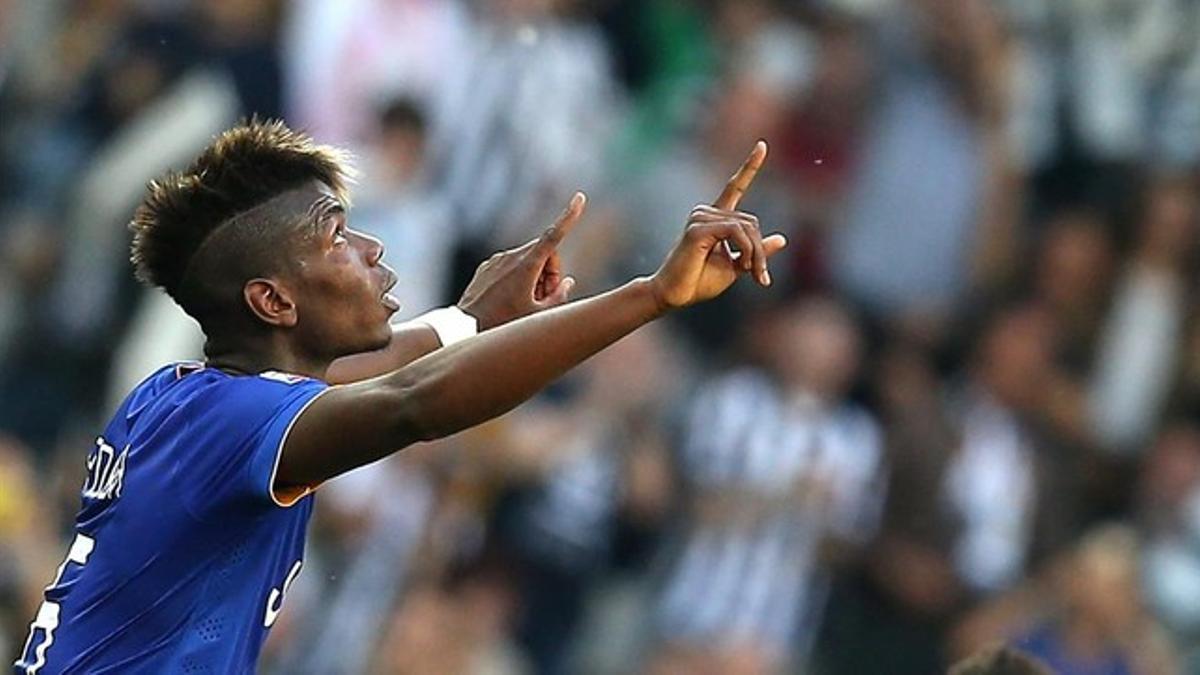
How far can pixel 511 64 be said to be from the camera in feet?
38.6

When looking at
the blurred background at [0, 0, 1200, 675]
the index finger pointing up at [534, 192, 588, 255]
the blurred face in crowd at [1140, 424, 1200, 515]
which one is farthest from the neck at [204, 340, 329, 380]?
the blurred face in crowd at [1140, 424, 1200, 515]

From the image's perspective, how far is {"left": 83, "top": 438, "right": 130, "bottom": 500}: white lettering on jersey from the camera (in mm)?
5379

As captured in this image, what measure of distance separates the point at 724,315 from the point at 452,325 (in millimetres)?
5883

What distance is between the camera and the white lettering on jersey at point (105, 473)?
212 inches

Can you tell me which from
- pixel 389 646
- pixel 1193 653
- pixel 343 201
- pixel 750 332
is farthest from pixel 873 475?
pixel 343 201

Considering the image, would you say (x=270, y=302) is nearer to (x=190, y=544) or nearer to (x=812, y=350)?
(x=190, y=544)

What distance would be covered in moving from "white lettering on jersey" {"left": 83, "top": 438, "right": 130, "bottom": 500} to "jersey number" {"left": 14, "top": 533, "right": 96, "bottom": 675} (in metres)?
0.10

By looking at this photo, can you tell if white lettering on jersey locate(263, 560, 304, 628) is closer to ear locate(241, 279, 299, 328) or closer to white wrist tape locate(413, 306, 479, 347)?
ear locate(241, 279, 299, 328)

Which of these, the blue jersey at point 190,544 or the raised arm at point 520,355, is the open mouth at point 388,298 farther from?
the raised arm at point 520,355

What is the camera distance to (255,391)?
5148mm

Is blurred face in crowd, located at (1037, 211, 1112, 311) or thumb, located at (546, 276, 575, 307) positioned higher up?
thumb, located at (546, 276, 575, 307)

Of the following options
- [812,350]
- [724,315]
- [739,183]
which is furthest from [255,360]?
[724,315]

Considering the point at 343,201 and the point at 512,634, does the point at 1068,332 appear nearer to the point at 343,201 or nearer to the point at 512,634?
the point at 512,634

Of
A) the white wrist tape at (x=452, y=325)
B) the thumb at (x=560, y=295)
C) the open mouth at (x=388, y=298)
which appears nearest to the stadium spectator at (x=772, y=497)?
the white wrist tape at (x=452, y=325)
